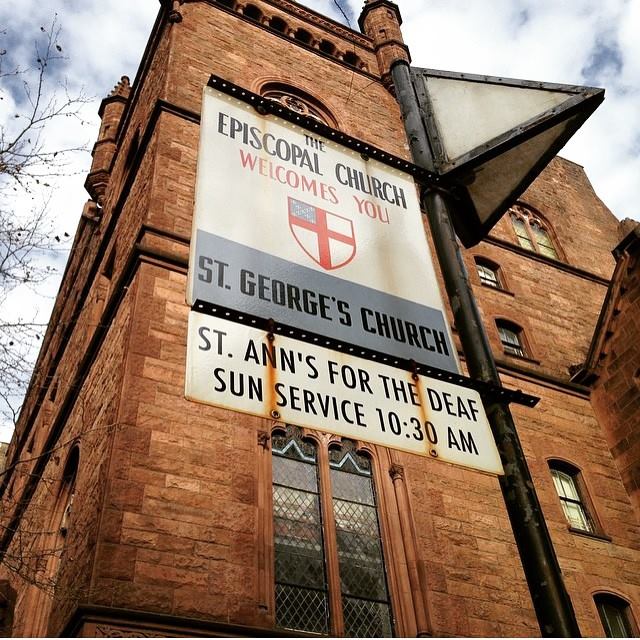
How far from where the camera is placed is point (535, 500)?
335 centimetres

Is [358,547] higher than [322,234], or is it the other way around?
[358,547]

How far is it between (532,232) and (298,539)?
14.2m

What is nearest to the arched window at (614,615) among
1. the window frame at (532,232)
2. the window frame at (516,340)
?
the window frame at (516,340)

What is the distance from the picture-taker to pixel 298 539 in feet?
27.4

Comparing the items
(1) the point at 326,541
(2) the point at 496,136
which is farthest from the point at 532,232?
(2) the point at 496,136

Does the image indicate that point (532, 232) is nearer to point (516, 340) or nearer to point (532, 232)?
point (532, 232)

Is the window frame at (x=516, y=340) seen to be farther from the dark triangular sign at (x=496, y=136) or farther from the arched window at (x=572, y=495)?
the dark triangular sign at (x=496, y=136)

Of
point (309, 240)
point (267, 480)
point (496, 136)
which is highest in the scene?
point (267, 480)

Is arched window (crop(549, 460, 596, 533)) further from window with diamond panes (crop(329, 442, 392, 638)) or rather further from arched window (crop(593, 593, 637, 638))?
window with diamond panes (crop(329, 442, 392, 638))

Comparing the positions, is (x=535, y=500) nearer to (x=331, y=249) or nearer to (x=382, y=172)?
(x=331, y=249)

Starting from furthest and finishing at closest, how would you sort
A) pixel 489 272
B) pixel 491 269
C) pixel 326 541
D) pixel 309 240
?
pixel 491 269 < pixel 489 272 < pixel 326 541 < pixel 309 240

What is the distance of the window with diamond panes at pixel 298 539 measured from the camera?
7695 millimetres

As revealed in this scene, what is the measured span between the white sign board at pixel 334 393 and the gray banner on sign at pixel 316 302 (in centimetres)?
15

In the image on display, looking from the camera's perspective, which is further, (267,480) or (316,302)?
(267,480)
